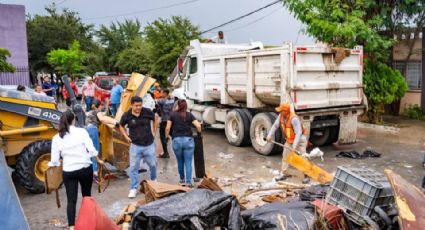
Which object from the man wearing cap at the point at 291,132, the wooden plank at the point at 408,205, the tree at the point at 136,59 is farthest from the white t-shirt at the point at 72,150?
the tree at the point at 136,59

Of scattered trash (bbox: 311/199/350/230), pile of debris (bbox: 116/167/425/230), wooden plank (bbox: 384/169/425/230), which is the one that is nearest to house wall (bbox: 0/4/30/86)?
pile of debris (bbox: 116/167/425/230)

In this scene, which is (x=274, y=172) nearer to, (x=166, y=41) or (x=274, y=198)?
(x=274, y=198)

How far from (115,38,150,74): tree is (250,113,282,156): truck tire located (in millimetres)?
16990

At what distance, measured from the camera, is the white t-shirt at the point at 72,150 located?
4.43m

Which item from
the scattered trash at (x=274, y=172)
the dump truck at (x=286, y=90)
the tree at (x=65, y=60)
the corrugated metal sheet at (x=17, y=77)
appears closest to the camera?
the scattered trash at (x=274, y=172)

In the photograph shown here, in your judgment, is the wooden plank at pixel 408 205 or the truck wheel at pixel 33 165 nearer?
the wooden plank at pixel 408 205

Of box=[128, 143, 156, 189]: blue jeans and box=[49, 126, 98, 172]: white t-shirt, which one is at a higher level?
box=[49, 126, 98, 172]: white t-shirt

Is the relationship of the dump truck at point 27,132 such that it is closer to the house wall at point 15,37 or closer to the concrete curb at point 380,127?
the concrete curb at point 380,127

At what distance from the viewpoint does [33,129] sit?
6.34 meters

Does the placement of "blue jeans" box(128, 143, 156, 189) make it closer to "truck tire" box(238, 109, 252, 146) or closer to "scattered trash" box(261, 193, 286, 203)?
"scattered trash" box(261, 193, 286, 203)

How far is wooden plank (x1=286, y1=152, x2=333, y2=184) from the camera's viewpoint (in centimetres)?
573

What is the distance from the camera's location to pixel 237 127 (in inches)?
393

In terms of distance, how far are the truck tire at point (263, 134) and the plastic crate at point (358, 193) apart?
412 cm

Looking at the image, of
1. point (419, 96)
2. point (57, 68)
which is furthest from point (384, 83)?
point (57, 68)
